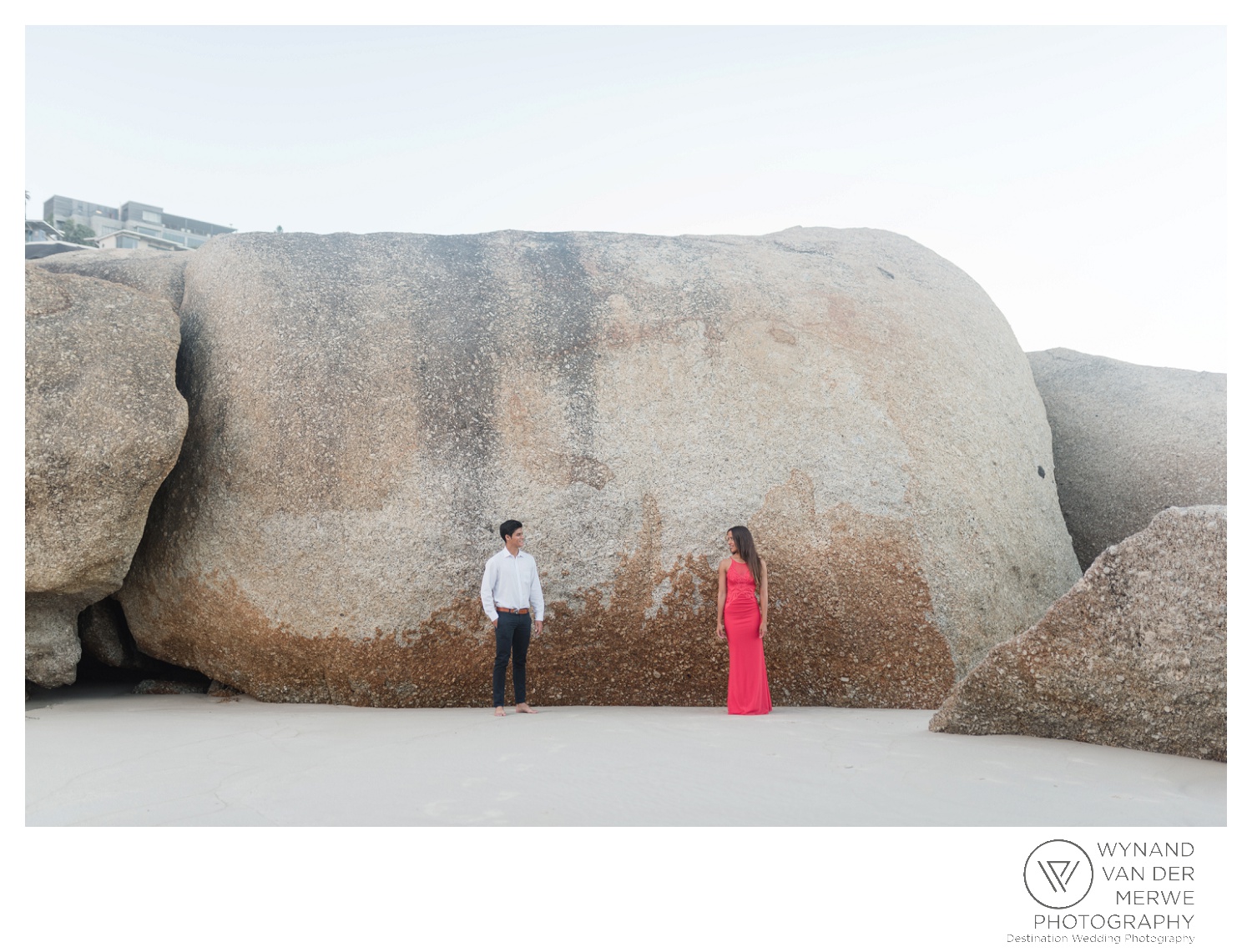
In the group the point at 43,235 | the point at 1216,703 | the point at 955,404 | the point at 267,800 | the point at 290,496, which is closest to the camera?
the point at 267,800

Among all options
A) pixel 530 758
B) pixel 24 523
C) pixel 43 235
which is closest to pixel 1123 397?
pixel 530 758

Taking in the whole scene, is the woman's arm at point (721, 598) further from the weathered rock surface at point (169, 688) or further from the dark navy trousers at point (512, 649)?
the weathered rock surface at point (169, 688)

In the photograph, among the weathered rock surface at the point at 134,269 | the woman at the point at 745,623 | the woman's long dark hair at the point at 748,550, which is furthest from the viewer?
the weathered rock surface at the point at 134,269

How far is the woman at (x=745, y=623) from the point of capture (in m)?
5.58

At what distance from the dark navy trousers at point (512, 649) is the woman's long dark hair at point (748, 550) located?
139cm

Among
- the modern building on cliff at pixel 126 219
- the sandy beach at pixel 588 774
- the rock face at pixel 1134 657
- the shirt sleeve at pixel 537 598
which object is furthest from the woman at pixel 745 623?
the modern building on cliff at pixel 126 219

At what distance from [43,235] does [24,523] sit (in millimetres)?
36476

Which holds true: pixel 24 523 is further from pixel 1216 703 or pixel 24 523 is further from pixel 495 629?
pixel 1216 703

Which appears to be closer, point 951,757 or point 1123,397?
point 951,757

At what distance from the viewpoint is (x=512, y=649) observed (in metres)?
5.66

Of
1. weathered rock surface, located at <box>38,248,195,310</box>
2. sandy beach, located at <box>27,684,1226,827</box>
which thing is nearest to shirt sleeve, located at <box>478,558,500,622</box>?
sandy beach, located at <box>27,684,1226,827</box>

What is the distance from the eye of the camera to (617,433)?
6.32 metres

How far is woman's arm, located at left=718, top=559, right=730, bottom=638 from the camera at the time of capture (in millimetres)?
5656

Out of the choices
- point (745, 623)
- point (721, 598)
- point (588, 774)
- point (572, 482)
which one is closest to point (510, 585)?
point (572, 482)
